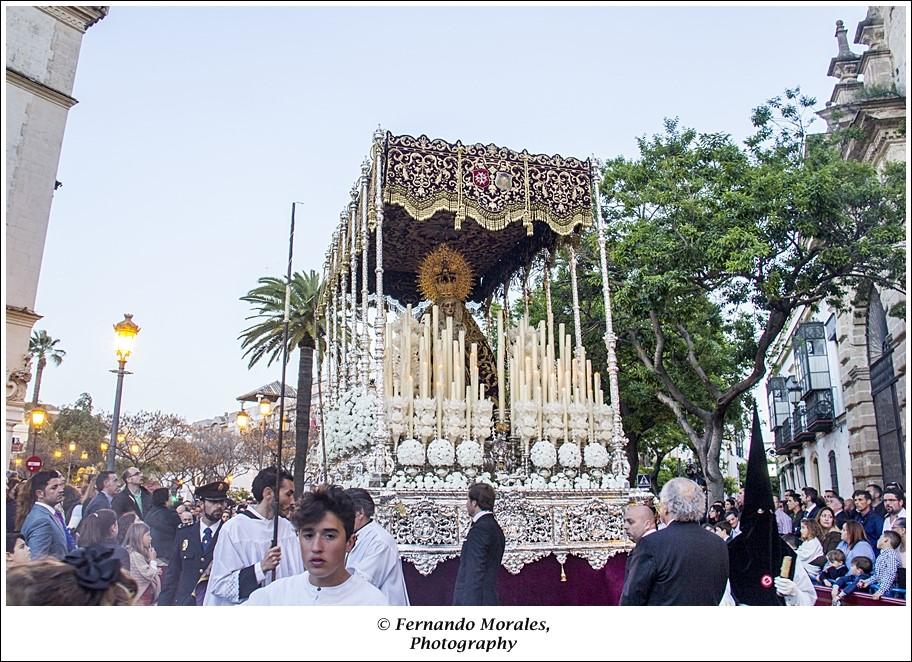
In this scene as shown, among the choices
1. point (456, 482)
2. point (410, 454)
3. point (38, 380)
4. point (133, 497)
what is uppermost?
point (38, 380)

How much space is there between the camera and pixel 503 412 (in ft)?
25.1

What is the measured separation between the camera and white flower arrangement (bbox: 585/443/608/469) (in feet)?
23.1

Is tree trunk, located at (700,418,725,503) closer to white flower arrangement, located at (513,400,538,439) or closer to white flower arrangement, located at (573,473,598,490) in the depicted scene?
white flower arrangement, located at (573,473,598,490)

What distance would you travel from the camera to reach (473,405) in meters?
7.03

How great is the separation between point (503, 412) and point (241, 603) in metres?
4.17

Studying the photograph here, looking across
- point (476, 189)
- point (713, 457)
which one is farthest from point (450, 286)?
point (713, 457)

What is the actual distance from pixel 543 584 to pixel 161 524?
398 cm

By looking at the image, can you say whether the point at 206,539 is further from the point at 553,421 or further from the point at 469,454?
the point at 553,421

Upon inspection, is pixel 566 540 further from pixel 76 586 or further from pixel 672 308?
pixel 672 308

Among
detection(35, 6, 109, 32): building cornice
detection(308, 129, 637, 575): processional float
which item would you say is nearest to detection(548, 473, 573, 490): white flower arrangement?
detection(308, 129, 637, 575): processional float

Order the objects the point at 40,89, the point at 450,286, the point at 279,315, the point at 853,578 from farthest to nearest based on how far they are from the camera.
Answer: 1. the point at 279,315
2. the point at 450,286
3. the point at 40,89
4. the point at 853,578

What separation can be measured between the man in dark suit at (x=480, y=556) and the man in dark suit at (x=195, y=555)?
2.24 metres

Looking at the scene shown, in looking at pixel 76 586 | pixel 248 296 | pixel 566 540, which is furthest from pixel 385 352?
pixel 248 296

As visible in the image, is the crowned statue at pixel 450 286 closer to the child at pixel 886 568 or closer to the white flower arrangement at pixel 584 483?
the white flower arrangement at pixel 584 483
